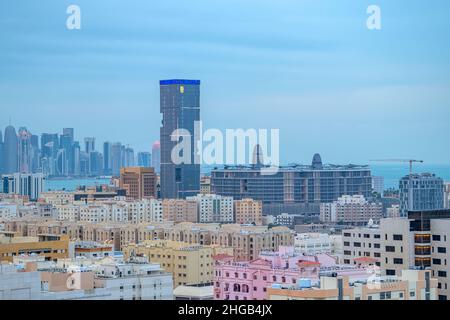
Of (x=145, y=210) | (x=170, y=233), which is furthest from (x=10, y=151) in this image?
(x=145, y=210)

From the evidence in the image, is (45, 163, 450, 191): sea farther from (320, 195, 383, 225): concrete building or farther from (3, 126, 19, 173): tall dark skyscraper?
(3, 126, 19, 173): tall dark skyscraper

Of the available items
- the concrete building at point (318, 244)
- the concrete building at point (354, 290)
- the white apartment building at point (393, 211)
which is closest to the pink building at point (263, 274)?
the concrete building at point (354, 290)

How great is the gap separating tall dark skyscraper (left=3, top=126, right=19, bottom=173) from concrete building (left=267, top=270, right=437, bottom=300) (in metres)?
3.92

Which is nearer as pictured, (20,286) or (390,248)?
(20,286)

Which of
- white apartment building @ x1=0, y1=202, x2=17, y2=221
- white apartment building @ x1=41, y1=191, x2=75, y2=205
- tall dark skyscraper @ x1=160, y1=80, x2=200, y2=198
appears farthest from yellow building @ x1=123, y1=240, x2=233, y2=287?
white apartment building @ x1=41, y1=191, x2=75, y2=205

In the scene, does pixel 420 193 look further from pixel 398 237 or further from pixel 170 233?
pixel 398 237

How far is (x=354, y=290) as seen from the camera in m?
5.13

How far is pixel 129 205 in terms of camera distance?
16.0m

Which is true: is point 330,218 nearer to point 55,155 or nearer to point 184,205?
point 184,205

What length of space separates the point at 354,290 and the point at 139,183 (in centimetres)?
1275

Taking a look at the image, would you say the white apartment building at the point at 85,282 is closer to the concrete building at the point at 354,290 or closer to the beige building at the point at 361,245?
the concrete building at the point at 354,290

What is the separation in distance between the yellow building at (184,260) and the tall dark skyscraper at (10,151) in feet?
4.52
